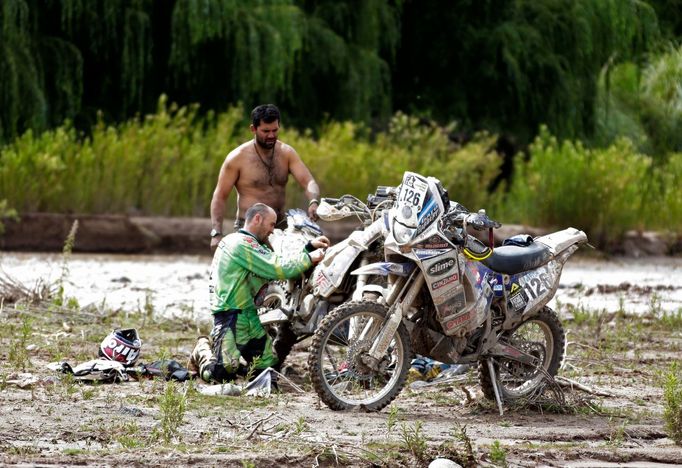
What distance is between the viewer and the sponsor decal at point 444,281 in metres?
7.69

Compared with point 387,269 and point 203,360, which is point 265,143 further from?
point 387,269

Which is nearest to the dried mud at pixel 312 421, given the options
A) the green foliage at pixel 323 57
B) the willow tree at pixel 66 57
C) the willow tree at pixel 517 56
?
the willow tree at pixel 66 57

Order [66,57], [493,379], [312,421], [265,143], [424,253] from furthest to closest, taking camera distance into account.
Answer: [66,57], [265,143], [493,379], [424,253], [312,421]

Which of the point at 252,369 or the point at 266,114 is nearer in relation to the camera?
the point at 252,369

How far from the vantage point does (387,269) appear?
7645 millimetres

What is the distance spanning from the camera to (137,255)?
59.2 ft

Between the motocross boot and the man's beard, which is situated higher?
the man's beard

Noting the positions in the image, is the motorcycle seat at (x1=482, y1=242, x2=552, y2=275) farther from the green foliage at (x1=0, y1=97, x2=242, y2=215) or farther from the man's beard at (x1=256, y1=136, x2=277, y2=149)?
the green foliage at (x1=0, y1=97, x2=242, y2=215)

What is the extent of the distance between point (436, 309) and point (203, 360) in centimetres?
160

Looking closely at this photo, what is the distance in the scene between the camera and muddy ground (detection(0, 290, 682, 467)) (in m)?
6.14

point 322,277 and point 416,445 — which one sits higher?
point 416,445

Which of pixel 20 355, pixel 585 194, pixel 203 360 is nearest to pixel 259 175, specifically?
pixel 203 360

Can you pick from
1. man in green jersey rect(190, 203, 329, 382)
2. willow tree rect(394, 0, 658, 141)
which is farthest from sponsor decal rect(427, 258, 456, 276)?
willow tree rect(394, 0, 658, 141)

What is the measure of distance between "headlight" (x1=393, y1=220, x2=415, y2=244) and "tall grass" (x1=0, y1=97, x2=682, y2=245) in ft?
35.3
